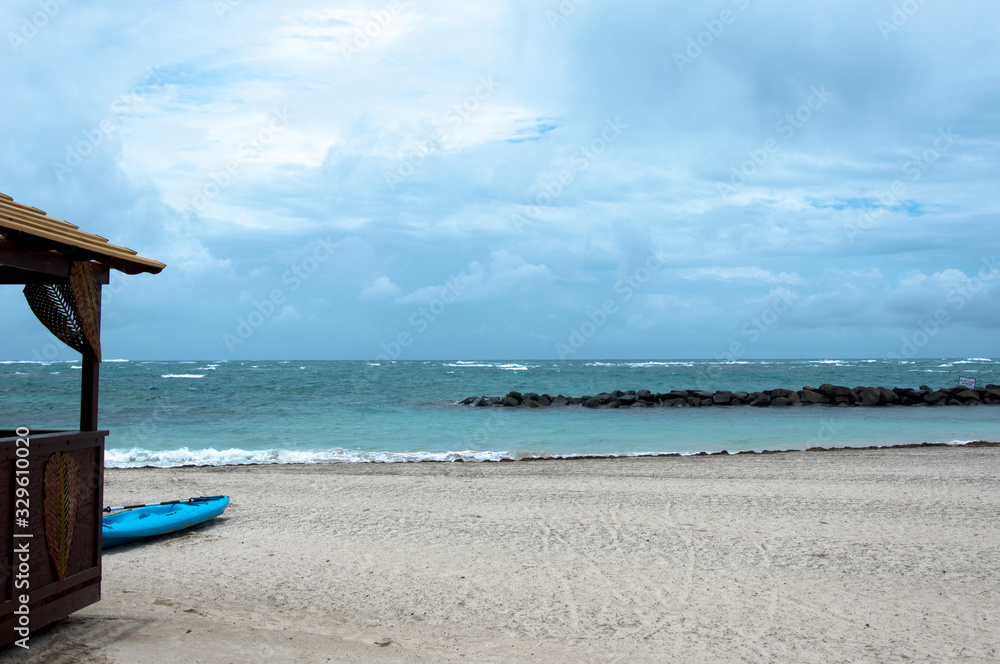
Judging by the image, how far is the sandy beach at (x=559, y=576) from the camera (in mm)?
4891

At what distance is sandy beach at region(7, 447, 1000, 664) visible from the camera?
4891 millimetres

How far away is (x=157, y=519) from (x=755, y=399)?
95.4 feet

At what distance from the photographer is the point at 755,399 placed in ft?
107

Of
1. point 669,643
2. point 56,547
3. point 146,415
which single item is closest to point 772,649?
point 669,643

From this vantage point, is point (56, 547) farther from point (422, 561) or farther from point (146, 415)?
point (146, 415)

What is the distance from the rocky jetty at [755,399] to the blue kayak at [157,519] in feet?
76.0

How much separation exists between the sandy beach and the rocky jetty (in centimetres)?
2051

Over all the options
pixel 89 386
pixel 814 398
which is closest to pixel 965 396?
pixel 814 398

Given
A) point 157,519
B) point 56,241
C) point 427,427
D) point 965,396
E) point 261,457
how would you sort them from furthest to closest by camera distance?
point 965,396
point 427,427
point 261,457
point 157,519
point 56,241

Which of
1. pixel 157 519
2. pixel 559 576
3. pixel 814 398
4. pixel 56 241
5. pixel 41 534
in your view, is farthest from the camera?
pixel 814 398

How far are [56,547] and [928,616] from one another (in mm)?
6231

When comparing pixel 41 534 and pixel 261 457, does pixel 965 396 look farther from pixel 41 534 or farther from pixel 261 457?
pixel 41 534

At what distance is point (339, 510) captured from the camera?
30.7 ft

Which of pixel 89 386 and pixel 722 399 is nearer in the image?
pixel 89 386
